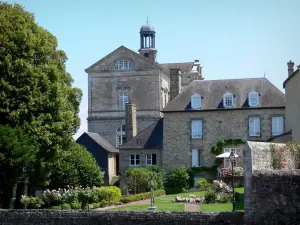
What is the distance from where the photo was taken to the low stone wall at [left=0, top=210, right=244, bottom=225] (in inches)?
771

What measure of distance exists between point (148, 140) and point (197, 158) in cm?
415

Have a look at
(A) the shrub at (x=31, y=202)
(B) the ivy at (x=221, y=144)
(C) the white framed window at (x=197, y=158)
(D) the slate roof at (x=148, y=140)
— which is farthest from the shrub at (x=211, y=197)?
(D) the slate roof at (x=148, y=140)

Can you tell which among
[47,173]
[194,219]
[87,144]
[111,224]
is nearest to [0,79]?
[47,173]

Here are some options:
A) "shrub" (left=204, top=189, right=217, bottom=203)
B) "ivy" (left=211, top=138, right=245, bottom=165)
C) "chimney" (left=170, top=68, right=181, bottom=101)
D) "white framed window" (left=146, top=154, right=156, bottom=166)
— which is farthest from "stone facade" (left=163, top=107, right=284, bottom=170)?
"shrub" (left=204, top=189, right=217, bottom=203)

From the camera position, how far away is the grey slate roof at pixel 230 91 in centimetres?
4484

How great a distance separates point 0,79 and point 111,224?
490 inches

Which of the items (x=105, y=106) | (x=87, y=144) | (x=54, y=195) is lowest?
(x=54, y=195)

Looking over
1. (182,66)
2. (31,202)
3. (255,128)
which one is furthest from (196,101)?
(182,66)

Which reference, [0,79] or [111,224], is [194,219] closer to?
[111,224]

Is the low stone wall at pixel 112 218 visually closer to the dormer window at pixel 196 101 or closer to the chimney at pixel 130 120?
the dormer window at pixel 196 101

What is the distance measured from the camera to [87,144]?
170 ft

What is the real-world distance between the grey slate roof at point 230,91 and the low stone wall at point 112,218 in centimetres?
2359

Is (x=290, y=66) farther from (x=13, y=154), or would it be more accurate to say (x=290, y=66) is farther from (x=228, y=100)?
(x=13, y=154)

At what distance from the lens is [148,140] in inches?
1859
